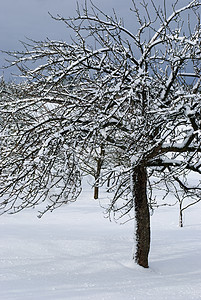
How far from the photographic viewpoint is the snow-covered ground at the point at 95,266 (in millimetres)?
5539

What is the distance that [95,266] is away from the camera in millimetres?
7195

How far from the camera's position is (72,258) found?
7828mm

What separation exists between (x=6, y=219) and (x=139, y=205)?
372 inches

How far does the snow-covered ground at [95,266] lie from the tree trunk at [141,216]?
30 centimetres

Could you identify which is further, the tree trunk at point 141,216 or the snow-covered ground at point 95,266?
the tree trunk at point 141,216

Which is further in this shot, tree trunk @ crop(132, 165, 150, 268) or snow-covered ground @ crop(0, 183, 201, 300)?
tree trunk @ crop(132, 165, 150, 268)

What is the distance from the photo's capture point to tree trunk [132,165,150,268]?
701cm

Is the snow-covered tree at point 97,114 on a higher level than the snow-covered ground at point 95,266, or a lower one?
higher

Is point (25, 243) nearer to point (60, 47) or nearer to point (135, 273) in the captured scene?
point (135, 273)

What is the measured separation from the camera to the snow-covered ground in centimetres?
554

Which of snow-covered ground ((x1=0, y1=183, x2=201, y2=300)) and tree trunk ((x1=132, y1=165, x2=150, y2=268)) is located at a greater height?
tree trunk ((x1=132, y1=165, x2=150, y2=268))

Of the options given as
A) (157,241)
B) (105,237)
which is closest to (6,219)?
(105,237)

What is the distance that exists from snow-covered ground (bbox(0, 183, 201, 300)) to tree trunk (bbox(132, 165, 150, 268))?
0.30 meters

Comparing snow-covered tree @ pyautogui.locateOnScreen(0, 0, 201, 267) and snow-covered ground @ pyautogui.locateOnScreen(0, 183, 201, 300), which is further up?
snow-covered tree @ pyautogui.locateOnScreen(0, 0, 201, 267)
